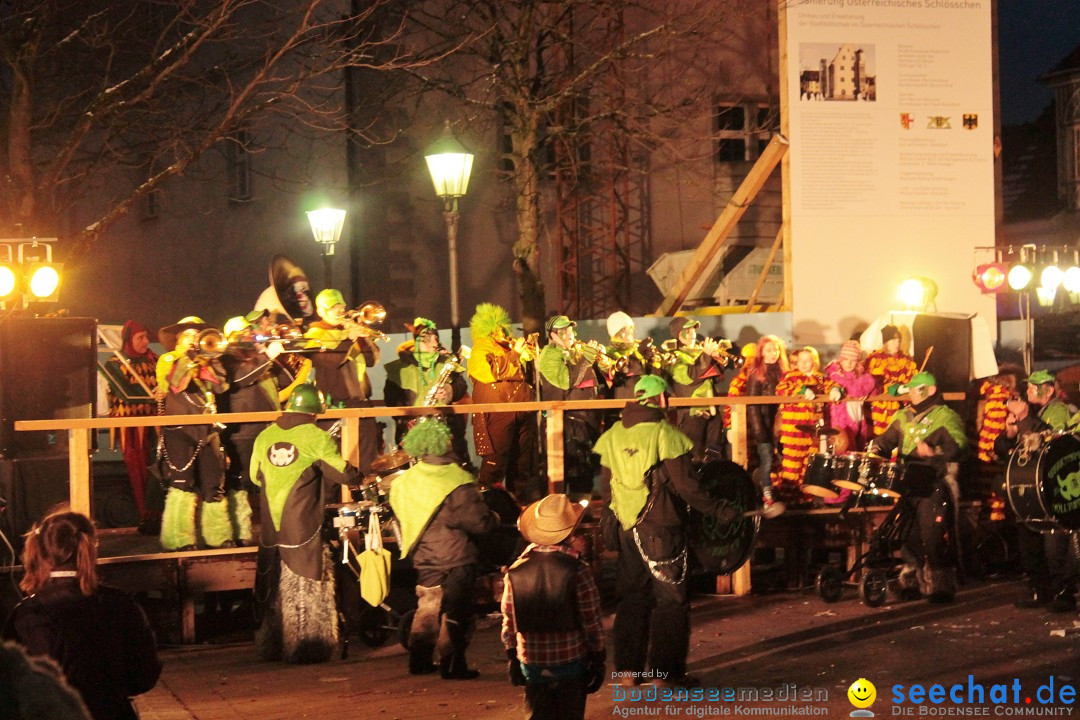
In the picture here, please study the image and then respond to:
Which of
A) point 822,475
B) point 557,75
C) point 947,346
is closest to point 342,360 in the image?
point 822,475

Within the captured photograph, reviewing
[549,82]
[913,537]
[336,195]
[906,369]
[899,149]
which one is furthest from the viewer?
[336,195]

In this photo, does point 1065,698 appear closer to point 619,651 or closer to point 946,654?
point 946,654

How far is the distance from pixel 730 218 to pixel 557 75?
3.68 metres

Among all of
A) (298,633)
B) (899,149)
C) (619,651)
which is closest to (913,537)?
(619,651)

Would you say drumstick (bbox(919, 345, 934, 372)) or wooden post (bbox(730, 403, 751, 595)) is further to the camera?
drumstick (bbox(919, 345, 934, 372))

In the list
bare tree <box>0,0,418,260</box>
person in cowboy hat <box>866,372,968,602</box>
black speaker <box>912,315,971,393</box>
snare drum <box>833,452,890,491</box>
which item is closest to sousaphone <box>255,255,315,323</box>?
bare tree <box>0,0,418,260</box>

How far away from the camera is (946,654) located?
9.98 metres

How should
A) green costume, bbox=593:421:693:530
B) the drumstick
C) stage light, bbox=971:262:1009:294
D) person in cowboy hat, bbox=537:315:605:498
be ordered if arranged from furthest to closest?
stage light, bbox=971:262:1009:294 → the drumstick → person in cowboy hat, bbox=537:315:605:498 → green costume, bbox=593:421:693:530

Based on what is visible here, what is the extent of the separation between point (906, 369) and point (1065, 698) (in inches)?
235

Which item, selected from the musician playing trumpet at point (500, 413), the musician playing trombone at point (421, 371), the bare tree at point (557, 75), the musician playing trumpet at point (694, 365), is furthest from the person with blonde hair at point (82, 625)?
the bare tree at point (557, 75)

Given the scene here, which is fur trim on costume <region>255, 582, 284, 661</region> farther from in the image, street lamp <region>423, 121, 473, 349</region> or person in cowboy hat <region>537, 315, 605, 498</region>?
street lamp <region>423, 121, 473, 349</region>

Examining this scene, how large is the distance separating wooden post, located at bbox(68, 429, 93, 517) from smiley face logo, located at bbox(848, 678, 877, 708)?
5531 mm

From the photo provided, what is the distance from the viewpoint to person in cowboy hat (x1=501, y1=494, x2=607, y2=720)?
6.70 meters

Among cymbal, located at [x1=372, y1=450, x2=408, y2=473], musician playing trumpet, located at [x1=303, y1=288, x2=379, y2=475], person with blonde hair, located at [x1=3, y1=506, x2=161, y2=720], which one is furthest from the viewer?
musician playing trumpet, located at [x1=303, y1=288, x2=379, y2=475]
